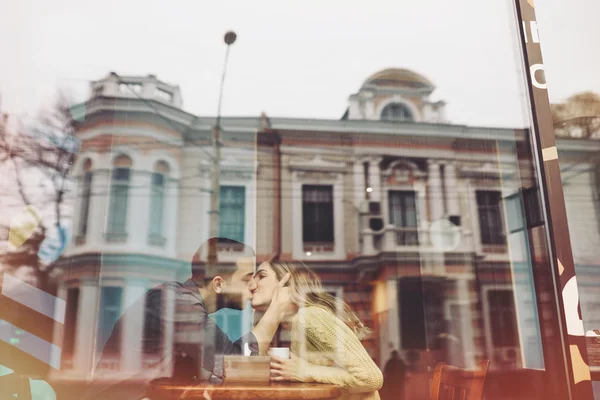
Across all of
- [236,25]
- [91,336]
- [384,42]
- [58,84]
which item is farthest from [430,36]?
[91,336]

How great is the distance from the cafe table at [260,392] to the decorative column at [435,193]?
6.37m

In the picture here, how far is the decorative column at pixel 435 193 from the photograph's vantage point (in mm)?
7738

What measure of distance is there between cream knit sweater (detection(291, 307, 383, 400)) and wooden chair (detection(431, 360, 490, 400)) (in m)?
0.27

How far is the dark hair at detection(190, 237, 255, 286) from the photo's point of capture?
3063 millimetres

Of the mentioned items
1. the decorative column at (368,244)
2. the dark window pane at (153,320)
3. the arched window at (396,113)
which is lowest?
the dark window pane at (153,320)

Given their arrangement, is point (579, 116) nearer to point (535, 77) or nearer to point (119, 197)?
point (535, 77)

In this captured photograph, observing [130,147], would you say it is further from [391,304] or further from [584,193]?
[584,193]

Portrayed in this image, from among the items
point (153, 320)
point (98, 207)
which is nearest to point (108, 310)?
point (98, 207)

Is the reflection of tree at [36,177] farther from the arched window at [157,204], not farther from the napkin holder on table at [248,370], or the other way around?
the napkin holder on table at [248,370]

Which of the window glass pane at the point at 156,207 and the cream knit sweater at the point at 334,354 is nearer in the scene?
the cream knit sweater at the point at 334,354

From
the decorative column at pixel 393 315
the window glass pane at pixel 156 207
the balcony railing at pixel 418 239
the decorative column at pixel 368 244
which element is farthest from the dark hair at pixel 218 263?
the decorative column at pixel 393 315

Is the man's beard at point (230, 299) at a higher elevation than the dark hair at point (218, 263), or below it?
below

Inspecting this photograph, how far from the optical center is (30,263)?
5.55 metres

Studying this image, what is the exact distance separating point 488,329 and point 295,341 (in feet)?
19.5
